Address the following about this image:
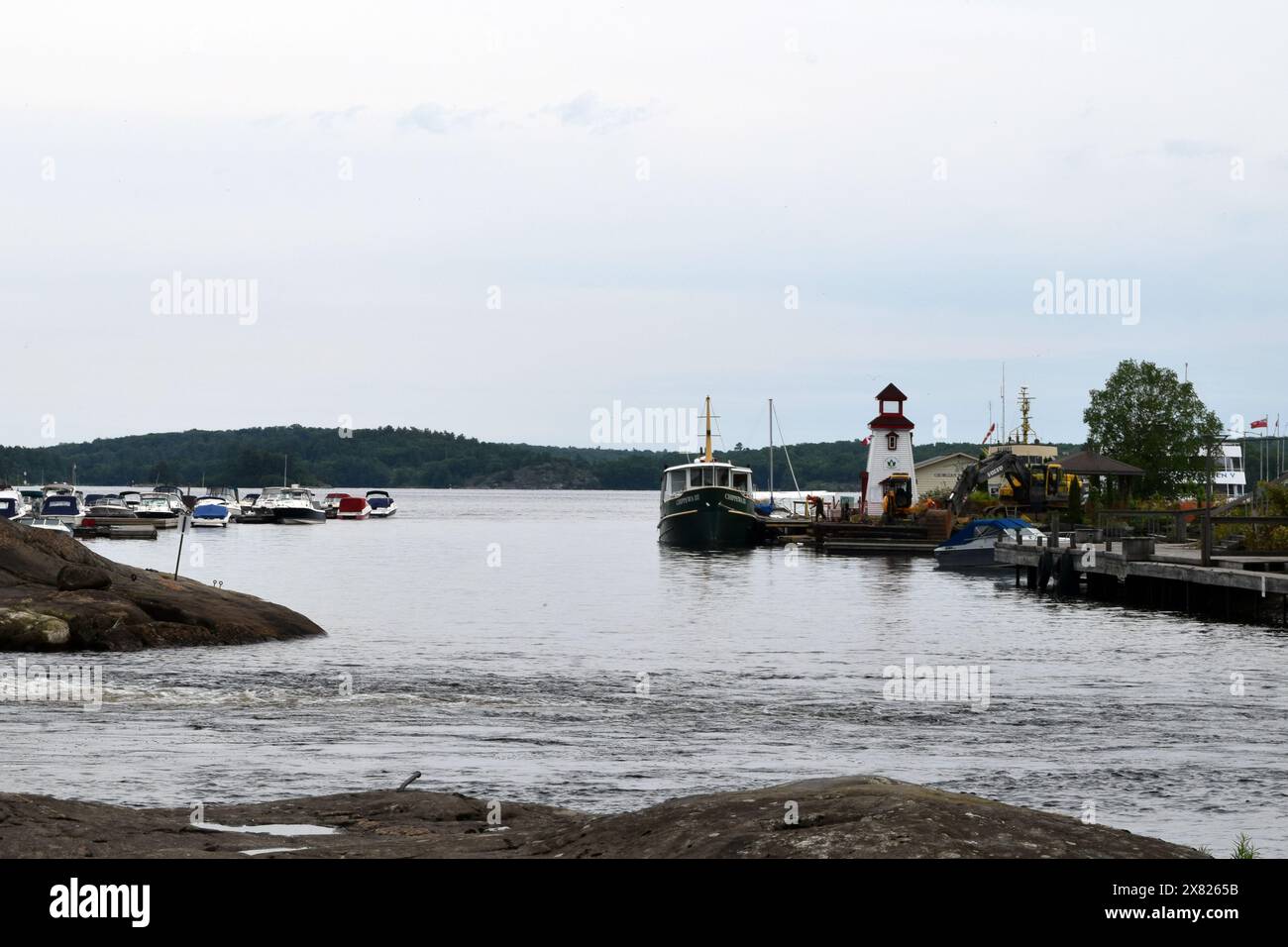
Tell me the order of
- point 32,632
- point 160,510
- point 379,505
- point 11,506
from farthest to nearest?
point 379,505
point 160,510
point 11,506
point 32,632

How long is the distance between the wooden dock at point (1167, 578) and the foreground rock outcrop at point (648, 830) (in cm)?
3252

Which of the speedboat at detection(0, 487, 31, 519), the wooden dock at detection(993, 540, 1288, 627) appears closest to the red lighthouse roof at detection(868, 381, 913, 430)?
Answer: the wooden dock at detection(993, 540, 1288, 627)

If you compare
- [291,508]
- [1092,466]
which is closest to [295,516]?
[291,508]

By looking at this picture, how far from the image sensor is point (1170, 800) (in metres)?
16.1

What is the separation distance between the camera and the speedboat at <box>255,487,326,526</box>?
133375mm

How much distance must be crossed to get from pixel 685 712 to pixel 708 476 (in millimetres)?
68625

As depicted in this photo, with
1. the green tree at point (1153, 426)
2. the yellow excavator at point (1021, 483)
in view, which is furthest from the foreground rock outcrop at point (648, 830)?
the green tree at point (1153, 426)

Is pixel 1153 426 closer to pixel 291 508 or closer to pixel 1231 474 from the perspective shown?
pixel 1231 474

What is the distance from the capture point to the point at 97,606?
97.0 ft

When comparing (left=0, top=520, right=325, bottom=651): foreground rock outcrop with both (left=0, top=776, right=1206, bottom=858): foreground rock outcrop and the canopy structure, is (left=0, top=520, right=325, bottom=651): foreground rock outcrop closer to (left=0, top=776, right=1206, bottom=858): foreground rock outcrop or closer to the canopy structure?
(left=0, top=776, right=1206, bottom=858): foreground rock outcrop
